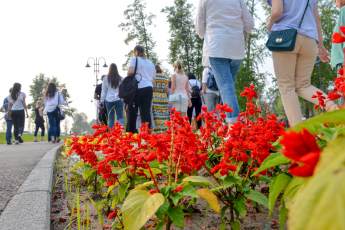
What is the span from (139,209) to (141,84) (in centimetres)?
619

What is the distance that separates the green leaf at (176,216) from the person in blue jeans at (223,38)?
10.6 ft

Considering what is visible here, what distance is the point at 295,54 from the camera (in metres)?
4.37

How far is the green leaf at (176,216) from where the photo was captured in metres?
1.69

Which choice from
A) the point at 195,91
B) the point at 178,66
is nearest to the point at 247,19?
the point at 178,66

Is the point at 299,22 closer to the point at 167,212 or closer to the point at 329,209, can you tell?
the point at 167,212

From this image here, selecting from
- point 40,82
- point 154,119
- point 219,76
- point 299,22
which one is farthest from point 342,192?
point 40,82

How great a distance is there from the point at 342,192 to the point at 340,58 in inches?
167

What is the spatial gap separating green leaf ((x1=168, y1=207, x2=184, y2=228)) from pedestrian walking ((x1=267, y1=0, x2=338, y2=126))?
284cm

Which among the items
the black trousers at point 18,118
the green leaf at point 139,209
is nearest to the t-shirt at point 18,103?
the black trousers at point 18,118

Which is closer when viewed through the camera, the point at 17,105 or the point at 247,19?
the point at 247,19

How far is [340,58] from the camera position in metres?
4.38

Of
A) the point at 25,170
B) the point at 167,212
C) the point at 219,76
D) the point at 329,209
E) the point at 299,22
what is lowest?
the point at 25,170

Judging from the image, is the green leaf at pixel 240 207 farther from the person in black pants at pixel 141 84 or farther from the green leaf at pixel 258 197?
the person in black pants at pixel 141 84

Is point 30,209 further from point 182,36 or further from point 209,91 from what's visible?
point 182,36
